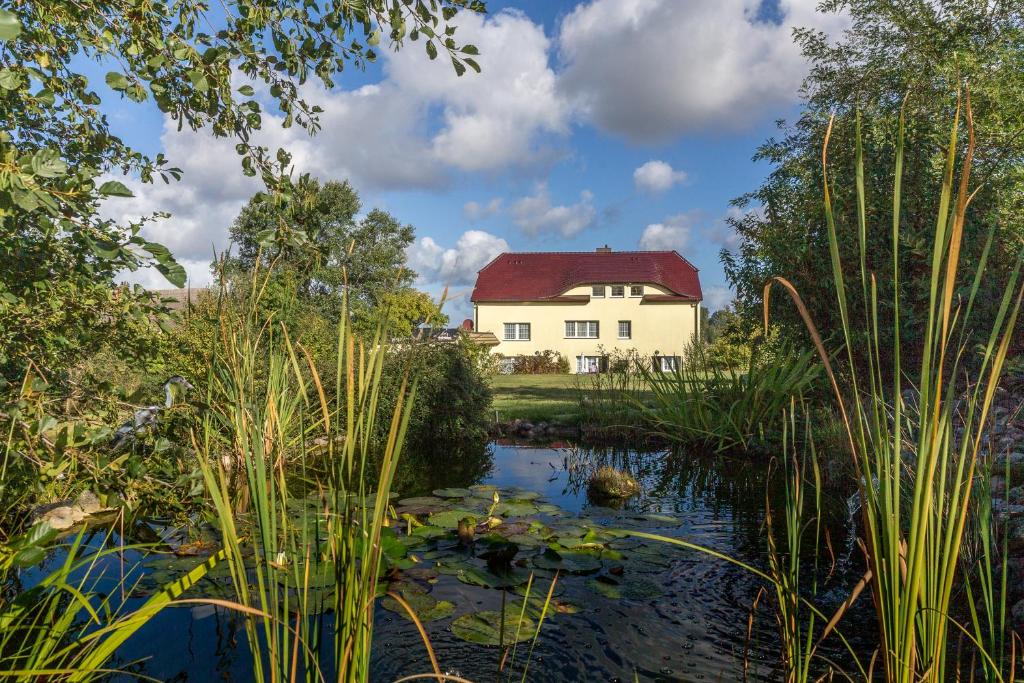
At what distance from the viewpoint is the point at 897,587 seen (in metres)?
1.27

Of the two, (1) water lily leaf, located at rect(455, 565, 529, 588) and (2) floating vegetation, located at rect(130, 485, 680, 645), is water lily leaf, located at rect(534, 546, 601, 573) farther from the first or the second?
(1) water lily leaf, located at rect(455, 565, 529, 588)

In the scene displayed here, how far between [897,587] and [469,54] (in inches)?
103

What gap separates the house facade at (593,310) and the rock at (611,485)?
890 inches

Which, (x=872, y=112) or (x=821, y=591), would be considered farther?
(x=872, y=112)

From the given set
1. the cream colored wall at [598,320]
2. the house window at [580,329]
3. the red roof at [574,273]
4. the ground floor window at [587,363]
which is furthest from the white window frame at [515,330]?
the ground floor window at [587,363]

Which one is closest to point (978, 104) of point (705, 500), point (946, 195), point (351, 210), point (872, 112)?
point (872, 112)

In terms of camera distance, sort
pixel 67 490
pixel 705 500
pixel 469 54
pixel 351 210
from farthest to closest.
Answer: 1. pixel 351 210
2. pixel 705 500
3. pixel 67 490
4. pixel 469 54

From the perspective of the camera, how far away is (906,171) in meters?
8.04

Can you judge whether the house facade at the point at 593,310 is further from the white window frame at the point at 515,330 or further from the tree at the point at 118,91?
the tree at the point at 118,91

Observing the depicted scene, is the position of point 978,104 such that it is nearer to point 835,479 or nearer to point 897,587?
point 835,479

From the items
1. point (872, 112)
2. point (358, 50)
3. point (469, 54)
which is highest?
point (872, 112)

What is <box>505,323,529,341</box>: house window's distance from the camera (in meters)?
30.0

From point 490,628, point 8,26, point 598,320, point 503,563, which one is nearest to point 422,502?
point 503,563

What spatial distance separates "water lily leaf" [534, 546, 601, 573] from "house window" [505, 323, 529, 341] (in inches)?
1024
